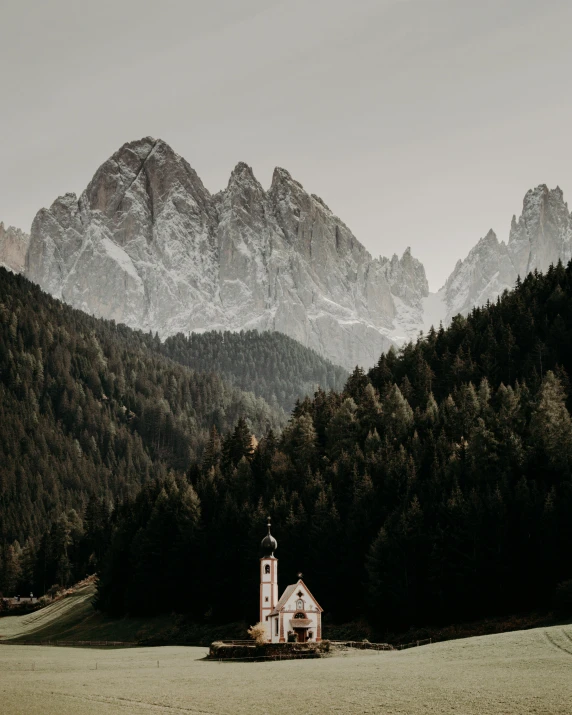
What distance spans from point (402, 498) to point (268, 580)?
14.5 meters

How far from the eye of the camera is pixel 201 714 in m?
41.5

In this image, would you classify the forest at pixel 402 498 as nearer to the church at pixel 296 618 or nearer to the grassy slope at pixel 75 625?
the grassy slope at pixel 75 625

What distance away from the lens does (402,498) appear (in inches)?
3548

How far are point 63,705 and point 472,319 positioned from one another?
102298mm

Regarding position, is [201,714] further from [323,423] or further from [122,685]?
[323,423]

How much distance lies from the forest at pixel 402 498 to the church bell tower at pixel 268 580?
5.31 m

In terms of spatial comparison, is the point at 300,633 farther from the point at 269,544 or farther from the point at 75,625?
the point at 75,625

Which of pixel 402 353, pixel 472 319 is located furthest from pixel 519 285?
pixel 402 353

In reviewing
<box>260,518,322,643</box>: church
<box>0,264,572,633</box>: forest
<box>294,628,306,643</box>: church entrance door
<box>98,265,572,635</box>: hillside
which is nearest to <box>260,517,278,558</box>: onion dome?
<box>98,265,572,635</box>: hillside

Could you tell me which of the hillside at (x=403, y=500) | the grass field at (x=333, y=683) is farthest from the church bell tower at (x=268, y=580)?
the grass field at (x=333, y=683)

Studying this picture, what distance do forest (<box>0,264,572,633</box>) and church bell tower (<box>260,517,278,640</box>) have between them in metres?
5.31

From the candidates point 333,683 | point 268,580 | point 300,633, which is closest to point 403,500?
point 268,580

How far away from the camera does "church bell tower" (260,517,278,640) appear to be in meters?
85.6

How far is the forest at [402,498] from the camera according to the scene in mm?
79812
